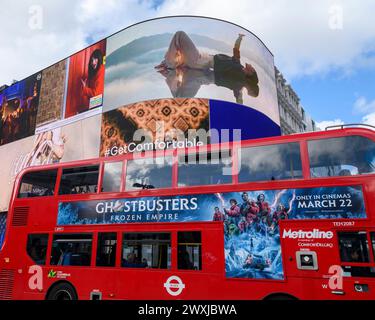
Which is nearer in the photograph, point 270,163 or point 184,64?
point 270,163

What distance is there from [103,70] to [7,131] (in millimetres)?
12990

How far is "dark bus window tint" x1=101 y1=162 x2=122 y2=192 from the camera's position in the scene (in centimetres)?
870

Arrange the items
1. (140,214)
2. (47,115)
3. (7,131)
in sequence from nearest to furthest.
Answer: (140,214) → (47,115) → (7,131)

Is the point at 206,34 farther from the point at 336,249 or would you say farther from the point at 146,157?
the point at 336,249

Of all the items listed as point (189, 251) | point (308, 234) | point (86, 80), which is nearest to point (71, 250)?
point (189, 251)

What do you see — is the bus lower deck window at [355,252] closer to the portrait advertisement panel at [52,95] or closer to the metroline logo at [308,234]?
the metroline logo at [308,234]

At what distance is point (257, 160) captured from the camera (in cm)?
743

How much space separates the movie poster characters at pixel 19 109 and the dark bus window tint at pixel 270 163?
80.0 ft

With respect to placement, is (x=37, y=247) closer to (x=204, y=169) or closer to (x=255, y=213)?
(x=204, y=169)

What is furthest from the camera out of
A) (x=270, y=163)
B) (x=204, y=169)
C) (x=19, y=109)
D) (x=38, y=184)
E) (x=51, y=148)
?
(x=19, y=109)

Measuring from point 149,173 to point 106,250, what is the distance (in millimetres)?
2242

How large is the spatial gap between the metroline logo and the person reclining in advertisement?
14.7m

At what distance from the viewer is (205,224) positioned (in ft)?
24.4

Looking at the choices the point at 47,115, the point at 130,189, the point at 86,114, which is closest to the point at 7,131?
the point at 47,115
